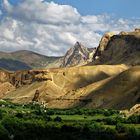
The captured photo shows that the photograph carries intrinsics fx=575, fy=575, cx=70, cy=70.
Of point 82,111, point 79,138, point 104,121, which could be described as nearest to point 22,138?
point 79,138

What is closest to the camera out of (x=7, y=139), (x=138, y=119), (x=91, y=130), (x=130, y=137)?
(x=7, y=139)

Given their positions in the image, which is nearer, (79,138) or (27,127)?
(79,138)

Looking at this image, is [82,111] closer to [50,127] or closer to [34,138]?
[50,127]

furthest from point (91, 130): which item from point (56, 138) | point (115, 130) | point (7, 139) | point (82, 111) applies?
point (82, 111)

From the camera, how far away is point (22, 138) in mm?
91000

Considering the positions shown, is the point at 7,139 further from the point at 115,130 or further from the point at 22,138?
the point at 115,130

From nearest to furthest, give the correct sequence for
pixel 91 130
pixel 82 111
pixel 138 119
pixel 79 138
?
pixel 79 138 → pixel 91 130 → pixel 138 119 → pixel 82 111

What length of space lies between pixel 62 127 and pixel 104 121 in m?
28.4

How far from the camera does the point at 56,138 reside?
311 feet

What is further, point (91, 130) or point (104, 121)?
point (104, 121)

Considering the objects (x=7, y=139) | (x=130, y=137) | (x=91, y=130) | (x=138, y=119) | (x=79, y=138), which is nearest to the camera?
(x=7, y=139)

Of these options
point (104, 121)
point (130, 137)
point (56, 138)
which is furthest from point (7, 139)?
point (104, 121)

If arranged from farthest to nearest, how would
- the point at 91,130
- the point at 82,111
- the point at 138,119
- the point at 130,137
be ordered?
1. the point at 82,111
2. the point at 138,119
3. the point at 91,130
4. the point at 130,137

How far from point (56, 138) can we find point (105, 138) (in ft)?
32.6
